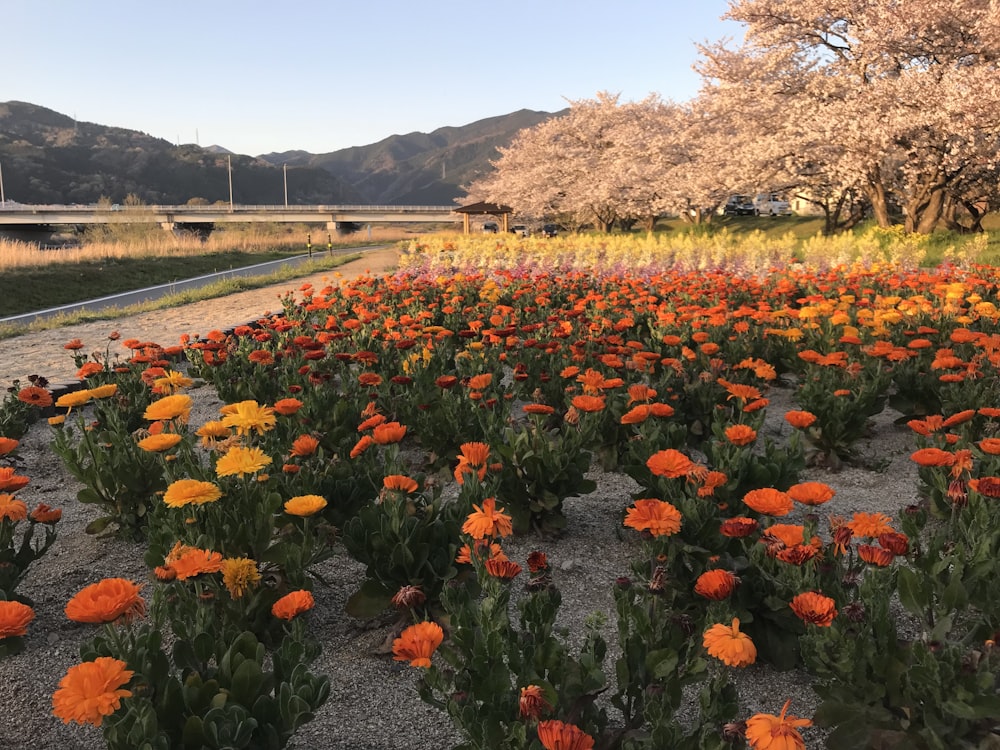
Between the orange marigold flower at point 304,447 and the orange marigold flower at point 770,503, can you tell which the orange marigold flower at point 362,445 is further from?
the orange marigold flower at point 770,503

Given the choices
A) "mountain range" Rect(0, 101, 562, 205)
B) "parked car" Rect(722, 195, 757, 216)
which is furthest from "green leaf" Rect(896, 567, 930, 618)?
"mountain range" Rect(0, 101, 562, 205)

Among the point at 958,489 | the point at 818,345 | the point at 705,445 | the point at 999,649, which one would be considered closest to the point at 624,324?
the point at 818,345

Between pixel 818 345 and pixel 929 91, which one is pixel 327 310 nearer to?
pixel 818 345

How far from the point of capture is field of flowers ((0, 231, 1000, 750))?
157 cm

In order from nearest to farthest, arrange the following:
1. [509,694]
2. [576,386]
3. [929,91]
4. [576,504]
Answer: [509,694] → [576,504] → [576,386] → [929,91]

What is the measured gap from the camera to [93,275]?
747 inches

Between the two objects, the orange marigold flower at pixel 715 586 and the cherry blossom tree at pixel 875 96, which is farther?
the cherry blossom tree at pixel 875 96

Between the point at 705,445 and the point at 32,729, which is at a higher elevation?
the point at 705,445

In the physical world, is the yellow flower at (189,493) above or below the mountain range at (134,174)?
below

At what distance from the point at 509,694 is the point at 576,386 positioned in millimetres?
2673

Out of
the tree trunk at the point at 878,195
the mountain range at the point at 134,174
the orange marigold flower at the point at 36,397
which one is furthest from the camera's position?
the mountain range at the point at 134,174

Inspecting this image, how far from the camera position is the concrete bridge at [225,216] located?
6381cm

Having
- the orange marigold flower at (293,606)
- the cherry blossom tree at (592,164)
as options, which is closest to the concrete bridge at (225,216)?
the cherry blossom tree at (592,164)

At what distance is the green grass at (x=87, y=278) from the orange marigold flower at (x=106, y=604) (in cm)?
1539
